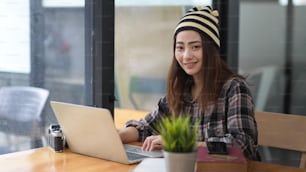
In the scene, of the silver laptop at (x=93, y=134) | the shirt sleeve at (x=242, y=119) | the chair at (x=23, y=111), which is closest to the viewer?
the silver laptop at (x=93, y=134)

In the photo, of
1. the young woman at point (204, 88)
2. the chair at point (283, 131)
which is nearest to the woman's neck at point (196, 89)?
the young woman at point (204, 88)

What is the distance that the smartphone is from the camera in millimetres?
1178

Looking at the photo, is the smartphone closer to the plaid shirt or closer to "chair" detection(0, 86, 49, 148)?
the plaid shirt

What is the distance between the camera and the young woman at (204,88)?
5.14ft

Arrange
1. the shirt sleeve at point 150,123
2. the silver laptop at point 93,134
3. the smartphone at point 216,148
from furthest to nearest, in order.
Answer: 1. the shirt sleeve at point 150,123
2. the silver laptop at point 93,134
3. the smartphone at point 216,148

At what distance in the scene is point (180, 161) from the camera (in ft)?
3.56

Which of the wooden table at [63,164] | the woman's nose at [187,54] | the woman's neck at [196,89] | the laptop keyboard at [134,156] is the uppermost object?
the woman's nose at [187,54]

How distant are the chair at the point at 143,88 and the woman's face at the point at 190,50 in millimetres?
649

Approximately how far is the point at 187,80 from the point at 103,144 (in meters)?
0.55

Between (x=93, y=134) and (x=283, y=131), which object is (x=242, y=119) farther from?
(x=93, y=134)

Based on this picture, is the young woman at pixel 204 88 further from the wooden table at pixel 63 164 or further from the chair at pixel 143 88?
the chair at pixel 143 88

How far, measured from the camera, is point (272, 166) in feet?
4.37

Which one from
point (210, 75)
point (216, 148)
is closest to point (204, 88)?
point (210, 75)

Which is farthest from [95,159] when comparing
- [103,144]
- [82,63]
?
[82,63]
